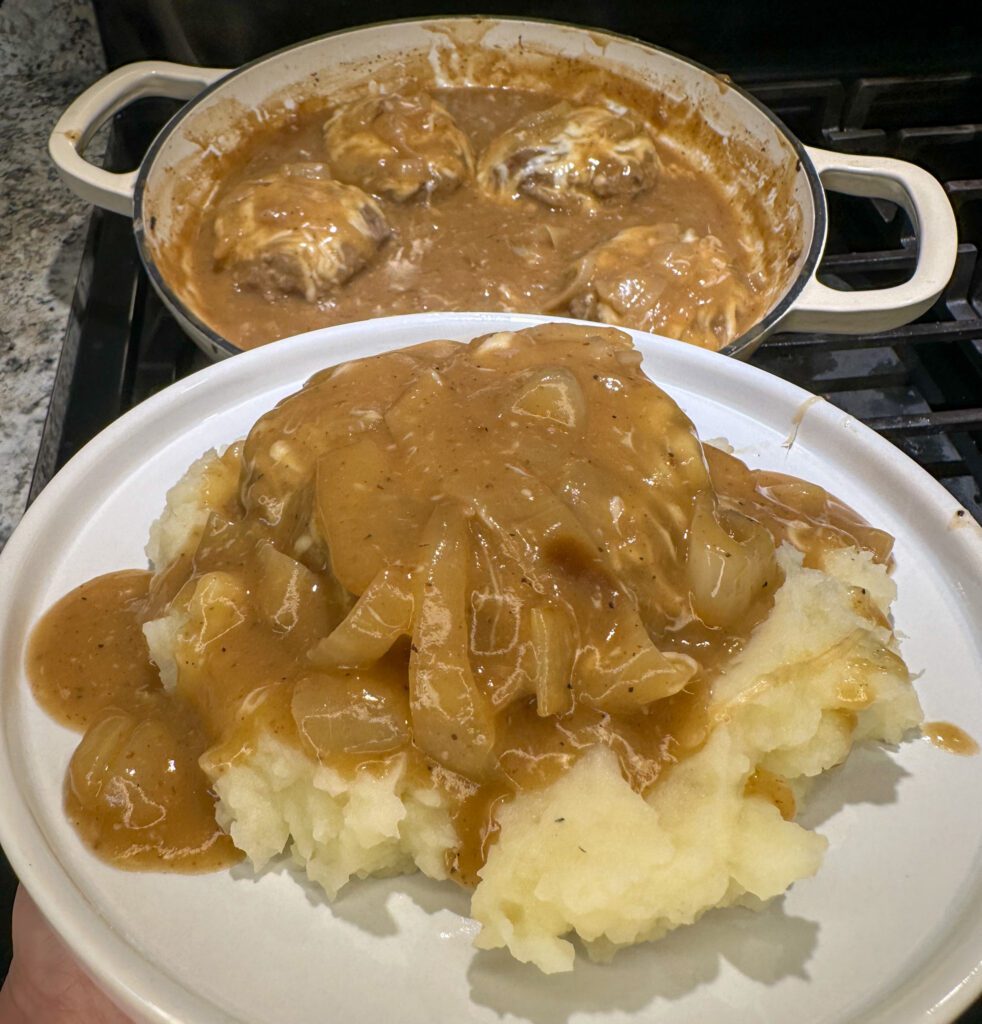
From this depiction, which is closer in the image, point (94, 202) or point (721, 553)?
point (721, 553)

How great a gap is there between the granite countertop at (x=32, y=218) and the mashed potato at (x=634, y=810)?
4.53 feet

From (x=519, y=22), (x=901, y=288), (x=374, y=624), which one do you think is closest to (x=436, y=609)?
(x=374, y=624)

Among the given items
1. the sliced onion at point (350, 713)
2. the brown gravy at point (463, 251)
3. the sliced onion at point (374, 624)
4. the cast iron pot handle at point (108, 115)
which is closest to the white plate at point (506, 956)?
the sliced onion at point (350, 713)

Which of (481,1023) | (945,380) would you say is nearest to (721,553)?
(481,1023)

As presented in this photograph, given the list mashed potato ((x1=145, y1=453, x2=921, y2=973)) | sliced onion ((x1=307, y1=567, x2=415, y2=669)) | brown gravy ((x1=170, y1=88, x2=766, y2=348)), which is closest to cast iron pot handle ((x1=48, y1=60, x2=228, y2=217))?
brown gravy ((x1=170, y1=88, x2=766, y2=348))

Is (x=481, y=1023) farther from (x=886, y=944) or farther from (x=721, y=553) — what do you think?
(x=721, y=553)

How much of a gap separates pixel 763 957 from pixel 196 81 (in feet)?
10.8

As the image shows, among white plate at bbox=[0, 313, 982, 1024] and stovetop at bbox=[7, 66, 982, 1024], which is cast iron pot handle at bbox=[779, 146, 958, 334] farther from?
white plate at bbox=[0, 313, 982, 1024]

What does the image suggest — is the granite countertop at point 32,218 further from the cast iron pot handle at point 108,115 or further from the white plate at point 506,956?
the white plate at point 506,956

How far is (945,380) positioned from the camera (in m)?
3.15

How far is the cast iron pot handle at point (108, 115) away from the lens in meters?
2.93

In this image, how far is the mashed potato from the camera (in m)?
1.38

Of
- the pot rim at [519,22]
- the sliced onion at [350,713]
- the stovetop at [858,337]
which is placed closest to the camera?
the sliced onion at [350,713]

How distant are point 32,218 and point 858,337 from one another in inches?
110
